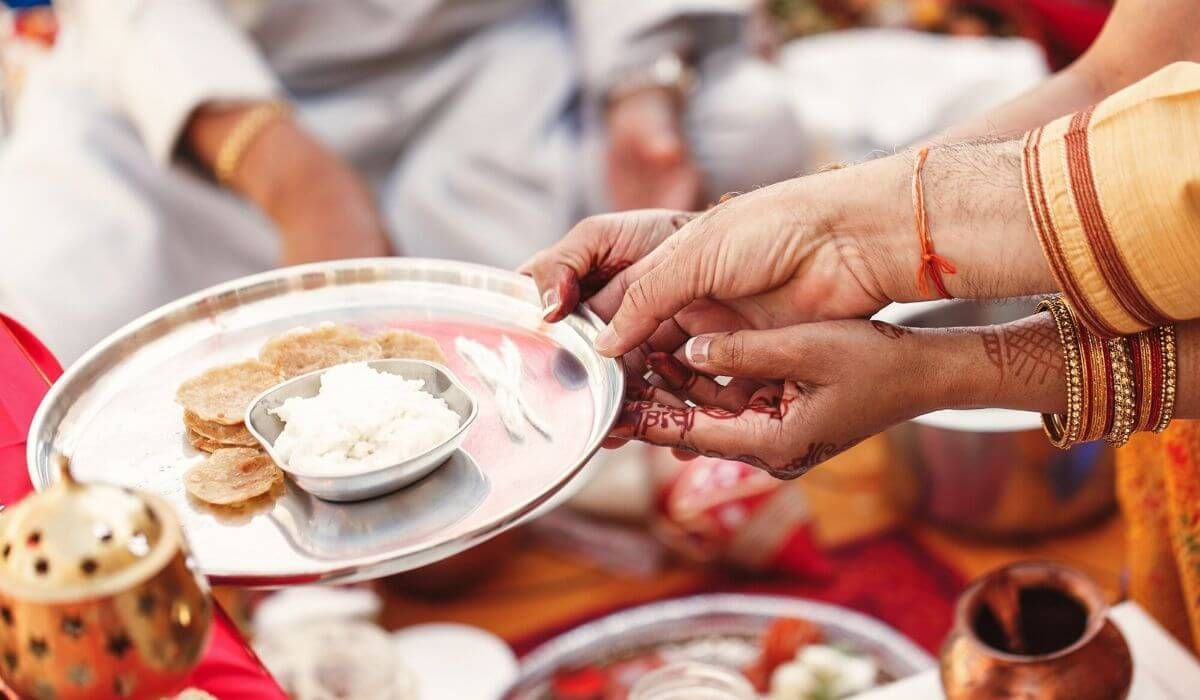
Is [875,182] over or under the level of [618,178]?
over

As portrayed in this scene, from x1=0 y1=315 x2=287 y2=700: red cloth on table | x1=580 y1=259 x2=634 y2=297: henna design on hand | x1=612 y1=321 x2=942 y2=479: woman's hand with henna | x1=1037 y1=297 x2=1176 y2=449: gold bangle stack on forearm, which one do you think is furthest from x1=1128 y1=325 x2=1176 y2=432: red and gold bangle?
x1=0 y1=315 x2=287 y2=700: red cloth on table

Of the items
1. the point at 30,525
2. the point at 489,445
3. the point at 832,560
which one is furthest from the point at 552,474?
the point at 832,560

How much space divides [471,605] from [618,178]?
0.72 metres

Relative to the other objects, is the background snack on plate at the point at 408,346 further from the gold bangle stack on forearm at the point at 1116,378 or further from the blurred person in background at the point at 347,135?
the blurred person in background at the point at 347,135

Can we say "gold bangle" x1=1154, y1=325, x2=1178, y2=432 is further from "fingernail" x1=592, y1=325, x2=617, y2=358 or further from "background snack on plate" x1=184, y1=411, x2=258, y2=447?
"background snack on plate" x1=184, y1=411, x2=258, y2=447

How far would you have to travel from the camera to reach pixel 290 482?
0.76 m

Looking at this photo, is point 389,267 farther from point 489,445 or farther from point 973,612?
point 973,612

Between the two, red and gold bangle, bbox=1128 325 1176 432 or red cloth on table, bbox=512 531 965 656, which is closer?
red and gold bangle, bbox=1128 325 1176 432

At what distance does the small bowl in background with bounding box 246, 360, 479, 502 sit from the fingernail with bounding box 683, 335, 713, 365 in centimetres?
17

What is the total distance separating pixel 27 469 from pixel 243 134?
38.6 inches

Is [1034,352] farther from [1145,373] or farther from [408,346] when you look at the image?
[408,346]

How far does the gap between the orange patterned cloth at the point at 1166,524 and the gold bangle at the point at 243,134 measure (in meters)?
1.21

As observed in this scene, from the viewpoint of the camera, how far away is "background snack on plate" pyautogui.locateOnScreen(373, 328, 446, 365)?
0.89 m

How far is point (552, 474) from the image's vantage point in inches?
29.6
